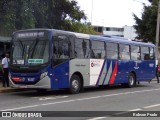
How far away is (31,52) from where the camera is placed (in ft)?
57.7

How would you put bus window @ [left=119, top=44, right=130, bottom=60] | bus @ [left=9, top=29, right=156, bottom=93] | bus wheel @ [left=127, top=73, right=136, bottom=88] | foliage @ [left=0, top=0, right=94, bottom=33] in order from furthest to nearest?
1. foliage @ [left=0, top=0, right=94, bottom=33]
2. bus wheel @ [left=127, top=73, right=136, bottom=88]
3. bus window @ [left=119, top=44, right=130, bottom=60]
4. bus @ [left=9, top=29, right=156, bottom=93]

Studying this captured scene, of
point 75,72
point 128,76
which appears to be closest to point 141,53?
point 128,76

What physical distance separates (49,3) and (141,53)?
23.1 feet

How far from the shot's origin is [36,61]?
17.3 metres

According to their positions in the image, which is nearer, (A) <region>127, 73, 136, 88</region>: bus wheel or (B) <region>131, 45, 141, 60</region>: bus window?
(A) <region>127, 73, 136, 88</region>: bus wheel

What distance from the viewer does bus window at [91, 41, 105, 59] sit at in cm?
2031

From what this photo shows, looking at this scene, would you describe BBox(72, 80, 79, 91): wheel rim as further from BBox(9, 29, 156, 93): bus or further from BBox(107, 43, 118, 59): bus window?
BBox(107, 43, 118, 59): bus window

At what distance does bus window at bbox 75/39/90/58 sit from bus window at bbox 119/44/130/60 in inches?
139

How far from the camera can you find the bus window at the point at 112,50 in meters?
21.6

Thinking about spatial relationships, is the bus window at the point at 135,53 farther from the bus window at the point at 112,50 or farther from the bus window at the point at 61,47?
the bus window at the point at 61,47

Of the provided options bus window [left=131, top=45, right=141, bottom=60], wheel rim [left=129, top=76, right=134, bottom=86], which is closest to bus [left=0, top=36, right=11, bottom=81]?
bus window [left=131, top=45, right=141, bottom=60]

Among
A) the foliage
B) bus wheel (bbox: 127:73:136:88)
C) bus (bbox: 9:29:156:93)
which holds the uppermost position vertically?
the foliage

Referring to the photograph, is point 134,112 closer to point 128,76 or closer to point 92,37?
point 92,37

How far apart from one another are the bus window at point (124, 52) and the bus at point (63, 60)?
6 cm
